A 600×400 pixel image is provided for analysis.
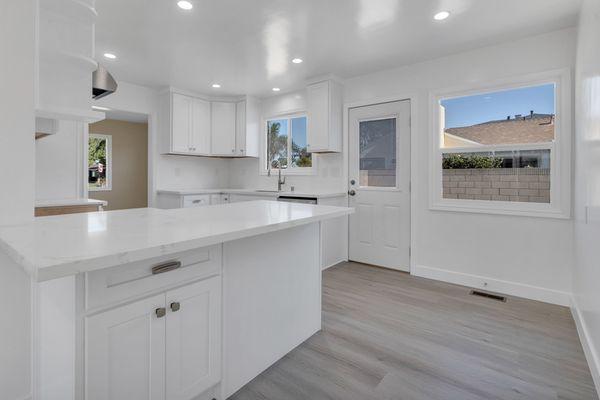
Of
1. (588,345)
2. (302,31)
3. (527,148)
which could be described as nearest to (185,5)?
(302,31)

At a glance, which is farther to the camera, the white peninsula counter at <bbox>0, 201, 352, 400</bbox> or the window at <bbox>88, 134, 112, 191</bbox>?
the window at <bbox>88, 134, 112, 191</bbox>

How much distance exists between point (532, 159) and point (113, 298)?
11.3 ft

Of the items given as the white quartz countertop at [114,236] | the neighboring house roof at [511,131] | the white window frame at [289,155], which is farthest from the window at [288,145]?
the white quartz countertop at [114,236]

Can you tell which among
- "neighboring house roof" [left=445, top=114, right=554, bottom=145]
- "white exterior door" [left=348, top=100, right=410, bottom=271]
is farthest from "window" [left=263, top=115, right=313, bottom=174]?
"neighboring house roof" [left=445, top=114, right=554, bottom=145]

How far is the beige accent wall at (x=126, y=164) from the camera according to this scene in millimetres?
6383

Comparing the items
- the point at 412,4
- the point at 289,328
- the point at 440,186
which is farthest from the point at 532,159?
the point at 289,328

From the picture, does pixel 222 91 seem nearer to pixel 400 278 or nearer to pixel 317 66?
pixel 317 66

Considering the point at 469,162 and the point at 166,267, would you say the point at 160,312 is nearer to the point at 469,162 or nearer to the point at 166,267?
the point at 166,267

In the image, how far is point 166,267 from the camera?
1242 mm

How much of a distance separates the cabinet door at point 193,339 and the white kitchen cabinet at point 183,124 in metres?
3.74

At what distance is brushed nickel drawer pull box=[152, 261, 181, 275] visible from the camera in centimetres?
121

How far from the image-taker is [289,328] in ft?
6.59

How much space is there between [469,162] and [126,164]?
637 cm

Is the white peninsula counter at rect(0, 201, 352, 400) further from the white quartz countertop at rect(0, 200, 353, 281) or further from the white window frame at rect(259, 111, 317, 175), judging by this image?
the white window frame at rect(259, 111, 317, 175)
